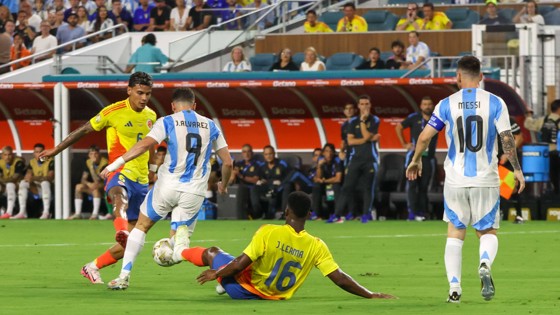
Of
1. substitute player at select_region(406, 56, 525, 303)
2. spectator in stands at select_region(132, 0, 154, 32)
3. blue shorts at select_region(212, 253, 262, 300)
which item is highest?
spectator in stands at select_region(132, 0, 154, 32)

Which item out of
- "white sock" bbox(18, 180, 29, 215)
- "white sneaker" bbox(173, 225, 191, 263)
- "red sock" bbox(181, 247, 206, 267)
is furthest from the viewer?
"white sock" bbox(18, 180, 29, 215)

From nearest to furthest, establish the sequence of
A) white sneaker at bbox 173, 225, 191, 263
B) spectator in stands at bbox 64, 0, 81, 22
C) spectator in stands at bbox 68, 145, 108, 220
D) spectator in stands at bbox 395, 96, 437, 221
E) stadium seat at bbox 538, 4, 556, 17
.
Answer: white sneaker at bbox 173, 225, 191, 263
spectator in stands at bbox 395, 96, 437, 221
spectator in stands at bbox 68, 145, 108, 220
stadium seat at bbox 538, 4, 556, 17
spectator in stands at bbox 64, 0, 81, 22

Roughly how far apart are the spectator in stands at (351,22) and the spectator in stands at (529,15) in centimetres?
327

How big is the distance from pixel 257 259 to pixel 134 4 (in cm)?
2309

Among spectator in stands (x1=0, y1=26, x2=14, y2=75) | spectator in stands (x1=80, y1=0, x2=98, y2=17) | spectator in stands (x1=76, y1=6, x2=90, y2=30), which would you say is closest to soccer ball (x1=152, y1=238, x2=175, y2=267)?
spectator in stands (x1=0, y1=26, x2=14, y2=75)

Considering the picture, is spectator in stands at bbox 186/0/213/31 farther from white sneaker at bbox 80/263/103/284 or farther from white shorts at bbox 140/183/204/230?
white shorts at bbox 140/183/204/230

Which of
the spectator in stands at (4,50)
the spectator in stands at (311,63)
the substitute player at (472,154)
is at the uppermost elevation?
the spectator in stands at (4,50)

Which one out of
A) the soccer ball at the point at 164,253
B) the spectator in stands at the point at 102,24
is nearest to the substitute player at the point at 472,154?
the soccer ball at the point at 164,253

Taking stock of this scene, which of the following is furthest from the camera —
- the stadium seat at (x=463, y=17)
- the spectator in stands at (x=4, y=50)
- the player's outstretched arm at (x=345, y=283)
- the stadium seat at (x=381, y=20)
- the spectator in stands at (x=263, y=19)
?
the spectator in stands at (x=4, y=50)

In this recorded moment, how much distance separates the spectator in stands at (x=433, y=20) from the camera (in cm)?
2733

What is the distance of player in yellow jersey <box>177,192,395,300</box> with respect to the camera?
10.3m

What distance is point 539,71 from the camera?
24766 mm

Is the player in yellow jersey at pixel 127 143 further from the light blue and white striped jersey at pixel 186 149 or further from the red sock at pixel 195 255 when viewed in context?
the red sock at pixel 195 255

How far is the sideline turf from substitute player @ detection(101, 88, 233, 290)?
20.2 inches
